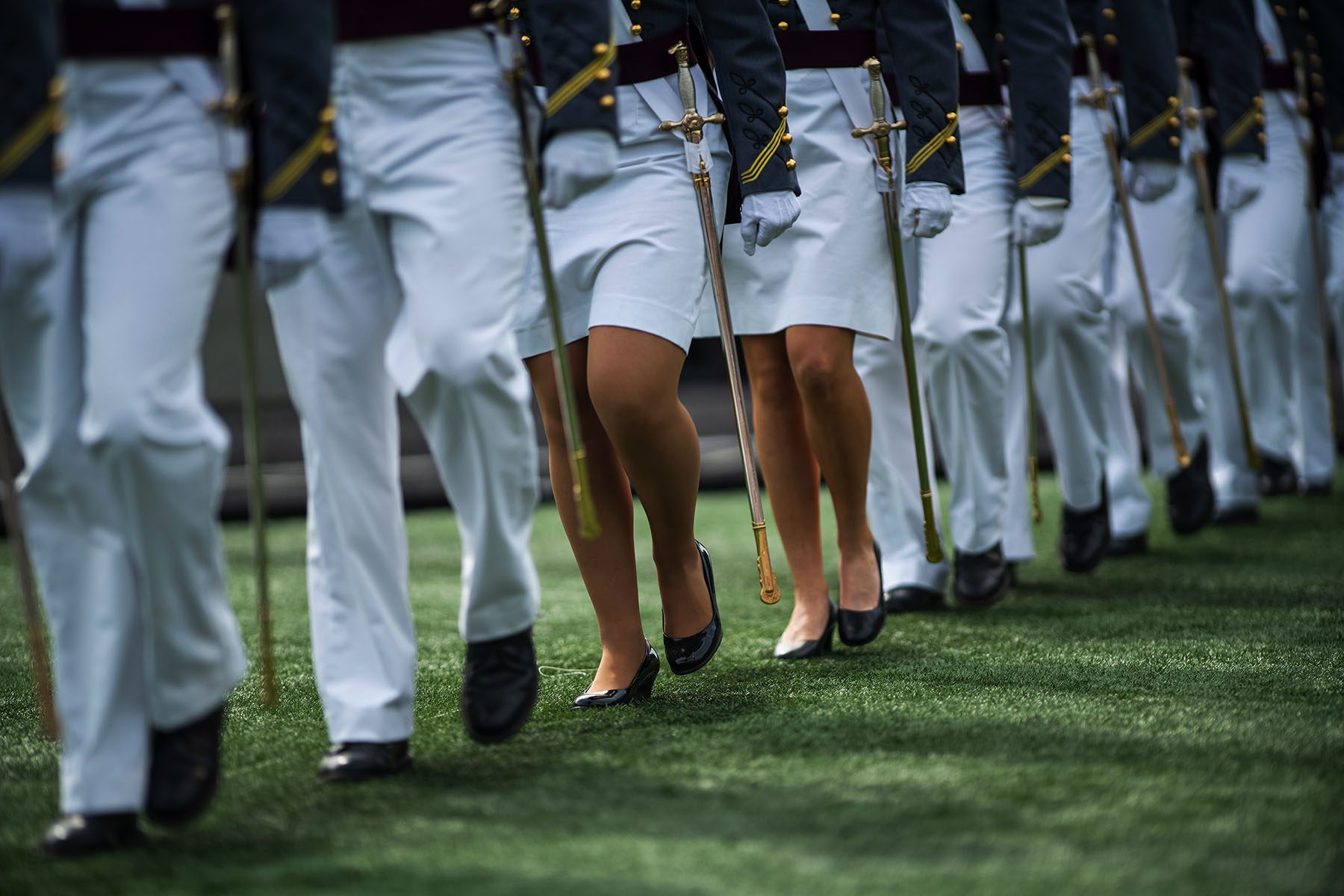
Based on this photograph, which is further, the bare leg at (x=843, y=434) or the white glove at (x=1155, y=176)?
the white glove at (x=1155, y=176)

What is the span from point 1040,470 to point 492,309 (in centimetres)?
592

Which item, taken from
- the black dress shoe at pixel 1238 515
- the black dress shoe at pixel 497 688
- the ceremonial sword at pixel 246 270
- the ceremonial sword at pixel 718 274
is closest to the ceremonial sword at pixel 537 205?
the black dress shoe at pixel 497 688

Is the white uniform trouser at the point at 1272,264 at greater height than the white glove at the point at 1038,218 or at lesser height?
lesser

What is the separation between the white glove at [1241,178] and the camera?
5906 millimetres

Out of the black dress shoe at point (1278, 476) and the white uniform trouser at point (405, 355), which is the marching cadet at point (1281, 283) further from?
the white uniform trouser at point (405, 355)

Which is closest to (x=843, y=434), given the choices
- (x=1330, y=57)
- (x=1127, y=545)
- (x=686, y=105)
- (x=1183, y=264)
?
(x=686, y=105)

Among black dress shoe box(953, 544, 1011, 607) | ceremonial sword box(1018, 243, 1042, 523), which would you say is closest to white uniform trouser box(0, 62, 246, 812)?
black dress shoe box(953, 544, 1011, 607)

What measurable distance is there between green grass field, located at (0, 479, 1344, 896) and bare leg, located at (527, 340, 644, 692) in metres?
0.14

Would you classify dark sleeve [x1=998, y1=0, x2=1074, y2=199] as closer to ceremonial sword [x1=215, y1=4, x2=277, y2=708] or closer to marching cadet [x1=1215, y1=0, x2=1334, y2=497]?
marching cadet [x1=1215, y1=0, x2=1334, y2=497]

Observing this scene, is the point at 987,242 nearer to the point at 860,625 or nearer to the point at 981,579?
the point at 981,579

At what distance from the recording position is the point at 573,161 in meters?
2.73

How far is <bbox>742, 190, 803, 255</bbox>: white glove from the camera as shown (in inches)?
135

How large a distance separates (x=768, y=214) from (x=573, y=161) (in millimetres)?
793

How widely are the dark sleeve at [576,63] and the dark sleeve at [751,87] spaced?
0.64m
